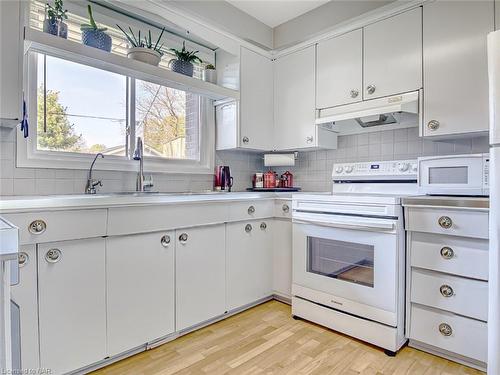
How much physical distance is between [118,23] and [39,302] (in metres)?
1.87

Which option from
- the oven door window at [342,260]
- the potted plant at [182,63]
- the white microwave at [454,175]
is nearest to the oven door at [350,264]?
the oven door window at [342,260]

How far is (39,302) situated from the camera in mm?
1339

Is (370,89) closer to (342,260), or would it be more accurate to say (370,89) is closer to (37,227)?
(342,260)

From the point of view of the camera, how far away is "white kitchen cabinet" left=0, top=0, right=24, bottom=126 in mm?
1332

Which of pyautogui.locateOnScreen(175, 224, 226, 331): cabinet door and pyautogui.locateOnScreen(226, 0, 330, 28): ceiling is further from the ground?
pyautogui.locateOnScreen(226, 0, 330, 28): ceiling

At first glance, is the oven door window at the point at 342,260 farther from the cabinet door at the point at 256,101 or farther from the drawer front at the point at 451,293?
the cabinet door at the point at 256,101

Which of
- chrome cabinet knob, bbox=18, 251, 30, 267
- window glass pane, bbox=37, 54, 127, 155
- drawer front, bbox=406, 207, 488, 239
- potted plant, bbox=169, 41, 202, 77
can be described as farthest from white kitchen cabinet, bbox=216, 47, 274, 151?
chrome cabinet knob, bbox=18, 251, 30, 267

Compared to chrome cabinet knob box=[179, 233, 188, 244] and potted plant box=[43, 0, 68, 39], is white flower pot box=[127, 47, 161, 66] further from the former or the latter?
chrome cabinet knob box=[179, 233, 188, 244]

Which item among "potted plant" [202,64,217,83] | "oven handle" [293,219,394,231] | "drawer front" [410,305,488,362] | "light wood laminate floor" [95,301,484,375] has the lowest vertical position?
"light wood laminate floor" [95,301,484,375]

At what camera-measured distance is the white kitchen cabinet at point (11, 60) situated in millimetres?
1332

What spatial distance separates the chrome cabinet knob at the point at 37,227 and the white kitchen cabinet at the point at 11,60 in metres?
0.48

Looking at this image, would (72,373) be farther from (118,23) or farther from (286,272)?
(118,23)

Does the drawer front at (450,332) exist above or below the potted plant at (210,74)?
below

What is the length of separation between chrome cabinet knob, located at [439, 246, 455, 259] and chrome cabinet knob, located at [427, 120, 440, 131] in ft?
2.50
